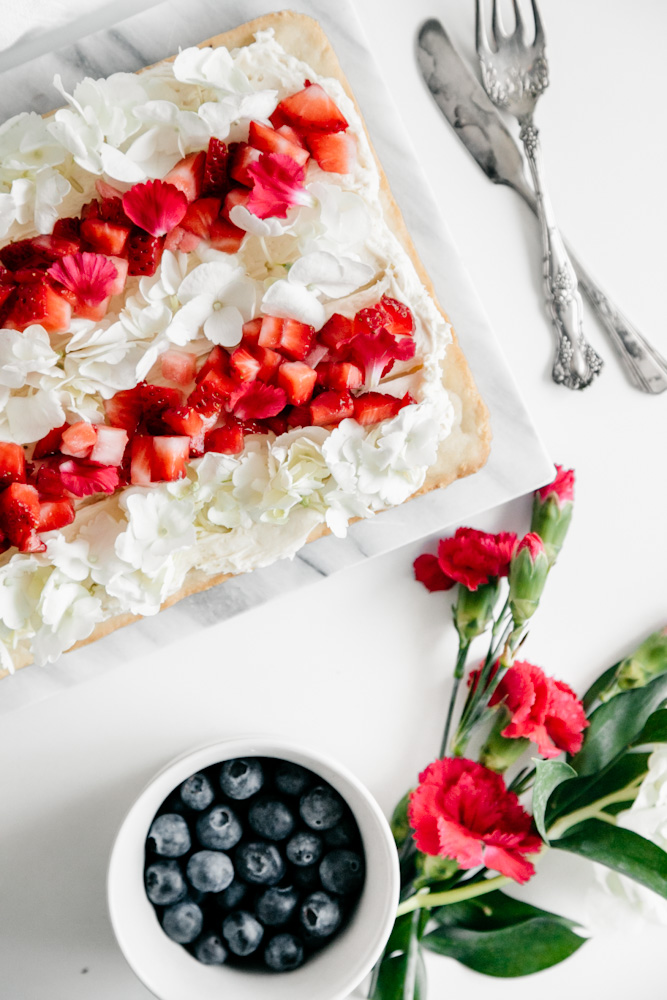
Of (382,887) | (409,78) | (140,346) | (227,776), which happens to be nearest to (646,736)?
(382,887)

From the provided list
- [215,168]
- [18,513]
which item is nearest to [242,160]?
[215,168]

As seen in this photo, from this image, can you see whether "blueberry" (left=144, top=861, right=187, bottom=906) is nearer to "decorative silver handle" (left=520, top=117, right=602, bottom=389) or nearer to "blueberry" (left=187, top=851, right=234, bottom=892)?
"blueberry" (left=187, top=851, right=234, bottom=892)

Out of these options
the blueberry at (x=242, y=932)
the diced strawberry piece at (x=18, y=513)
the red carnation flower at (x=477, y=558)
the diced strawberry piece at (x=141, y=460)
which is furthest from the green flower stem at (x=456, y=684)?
the diced strawberry piece at (x=18, y=513)

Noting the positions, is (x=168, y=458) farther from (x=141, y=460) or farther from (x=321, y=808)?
(x=321, y=808)

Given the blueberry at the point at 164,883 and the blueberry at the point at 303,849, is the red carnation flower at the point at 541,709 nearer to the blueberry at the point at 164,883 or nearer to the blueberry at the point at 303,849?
the blueberry at the point at 303,849

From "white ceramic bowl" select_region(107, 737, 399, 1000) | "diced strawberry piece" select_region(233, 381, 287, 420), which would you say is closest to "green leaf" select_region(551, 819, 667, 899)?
"white ceramic bowl" select_region(107, 737, 399, 1000)
